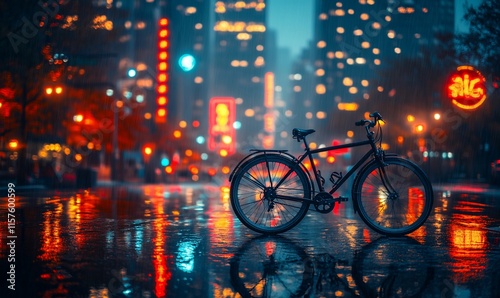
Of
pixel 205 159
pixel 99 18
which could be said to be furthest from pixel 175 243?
pixel 205 159

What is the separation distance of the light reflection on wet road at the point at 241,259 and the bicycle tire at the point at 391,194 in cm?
24

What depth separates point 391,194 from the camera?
913 centimetres

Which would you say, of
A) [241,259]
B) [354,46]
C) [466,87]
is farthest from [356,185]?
[354,46]

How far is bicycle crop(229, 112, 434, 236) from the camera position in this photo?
8.98 meters

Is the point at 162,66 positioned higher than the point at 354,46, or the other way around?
the point at 354,46

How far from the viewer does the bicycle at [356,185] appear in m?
8.98

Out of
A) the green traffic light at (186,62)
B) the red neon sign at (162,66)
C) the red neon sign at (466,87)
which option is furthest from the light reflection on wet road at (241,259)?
the red neon sign at (162,66)

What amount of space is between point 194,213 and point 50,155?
45.8 meters

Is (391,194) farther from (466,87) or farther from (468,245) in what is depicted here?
(466,87)

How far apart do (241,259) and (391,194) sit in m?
3.13

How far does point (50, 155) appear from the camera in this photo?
5550cm

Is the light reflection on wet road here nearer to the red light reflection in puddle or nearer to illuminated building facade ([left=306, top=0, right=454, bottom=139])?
the red light reflection in puddle

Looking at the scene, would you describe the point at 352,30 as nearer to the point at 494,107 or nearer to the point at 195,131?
the point at 195,131

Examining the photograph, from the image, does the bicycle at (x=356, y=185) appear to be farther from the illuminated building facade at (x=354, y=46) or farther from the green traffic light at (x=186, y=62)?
the illuminated building facade at (x=354, y=46)
